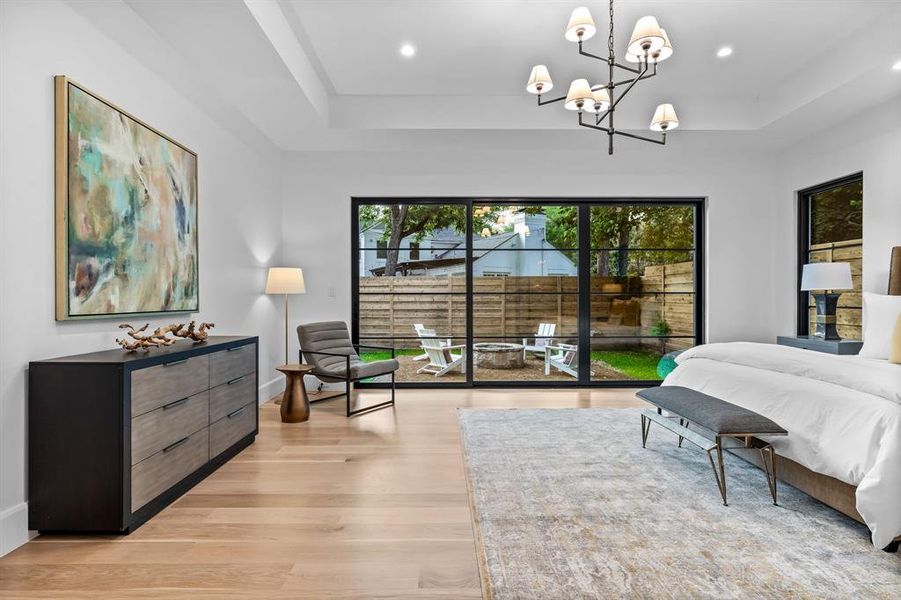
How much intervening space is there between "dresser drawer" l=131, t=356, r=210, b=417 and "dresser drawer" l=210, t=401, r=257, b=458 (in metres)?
0.33

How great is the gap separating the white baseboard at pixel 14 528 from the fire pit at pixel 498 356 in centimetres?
416

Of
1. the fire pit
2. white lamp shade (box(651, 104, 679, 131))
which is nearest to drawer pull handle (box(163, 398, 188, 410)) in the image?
the fire pit

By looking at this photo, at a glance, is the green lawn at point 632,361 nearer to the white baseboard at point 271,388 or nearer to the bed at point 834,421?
the bed at point 834,421

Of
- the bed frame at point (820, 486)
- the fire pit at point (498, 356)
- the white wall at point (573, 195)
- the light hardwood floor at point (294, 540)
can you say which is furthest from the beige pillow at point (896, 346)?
the fire pit at point (498, 356)

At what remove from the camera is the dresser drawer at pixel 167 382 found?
7.46ft

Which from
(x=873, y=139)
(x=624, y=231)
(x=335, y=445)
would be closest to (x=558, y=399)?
(x=624, y=231)

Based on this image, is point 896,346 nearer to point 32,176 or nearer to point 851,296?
point 851,296

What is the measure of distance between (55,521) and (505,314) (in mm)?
4322

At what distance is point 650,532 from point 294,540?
1.62 m

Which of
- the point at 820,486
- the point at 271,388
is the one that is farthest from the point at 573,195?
the point at 271,388

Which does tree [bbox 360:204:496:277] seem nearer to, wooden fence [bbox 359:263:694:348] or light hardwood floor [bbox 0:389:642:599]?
wooden fence [bbox 359:263:694:348]

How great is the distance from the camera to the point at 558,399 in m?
5.03

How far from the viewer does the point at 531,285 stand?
223 inches

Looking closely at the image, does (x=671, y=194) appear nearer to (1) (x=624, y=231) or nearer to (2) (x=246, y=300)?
(1) (x=624, y=231)
